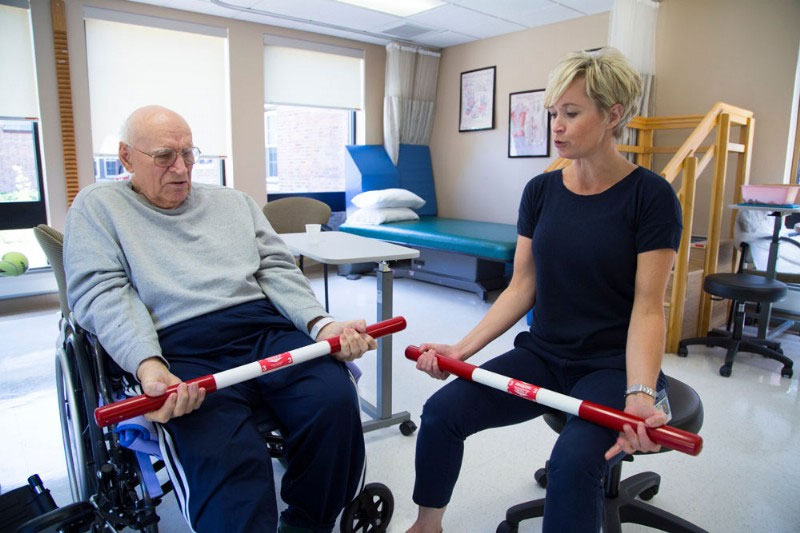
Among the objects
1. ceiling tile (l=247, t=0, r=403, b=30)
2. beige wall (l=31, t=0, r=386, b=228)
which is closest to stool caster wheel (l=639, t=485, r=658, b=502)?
ceiling tile (l=247, t=0, r=403, b=30)

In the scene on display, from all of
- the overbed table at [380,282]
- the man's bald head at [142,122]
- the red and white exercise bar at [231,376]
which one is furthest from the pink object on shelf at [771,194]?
the man's bald head at [142,122]

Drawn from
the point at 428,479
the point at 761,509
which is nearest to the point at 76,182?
the point at 428,479

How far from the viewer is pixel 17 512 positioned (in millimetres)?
1506

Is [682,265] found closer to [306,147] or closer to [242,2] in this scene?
[242,2]

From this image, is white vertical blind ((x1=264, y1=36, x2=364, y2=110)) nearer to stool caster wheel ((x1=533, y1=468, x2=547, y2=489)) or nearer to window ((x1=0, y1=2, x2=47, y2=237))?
window ((x1=0, y1=2, x2=47, y2=237))

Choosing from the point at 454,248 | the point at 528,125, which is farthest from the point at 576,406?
the point at 528,125

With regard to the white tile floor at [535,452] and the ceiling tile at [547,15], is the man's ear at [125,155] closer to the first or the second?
the white tile floor at [535,452]

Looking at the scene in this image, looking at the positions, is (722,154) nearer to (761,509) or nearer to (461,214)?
(761,509)

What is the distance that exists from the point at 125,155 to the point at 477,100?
4.55m

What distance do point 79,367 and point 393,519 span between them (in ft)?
3.30

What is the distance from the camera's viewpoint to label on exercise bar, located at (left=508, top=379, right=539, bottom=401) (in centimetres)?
123

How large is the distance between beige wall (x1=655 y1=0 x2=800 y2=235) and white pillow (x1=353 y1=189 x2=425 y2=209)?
2272 millimetres

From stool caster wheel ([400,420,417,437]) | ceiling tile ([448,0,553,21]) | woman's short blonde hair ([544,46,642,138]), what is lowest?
stool caster wheel ([400,420,417,437])

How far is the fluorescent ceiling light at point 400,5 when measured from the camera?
4402 mm
